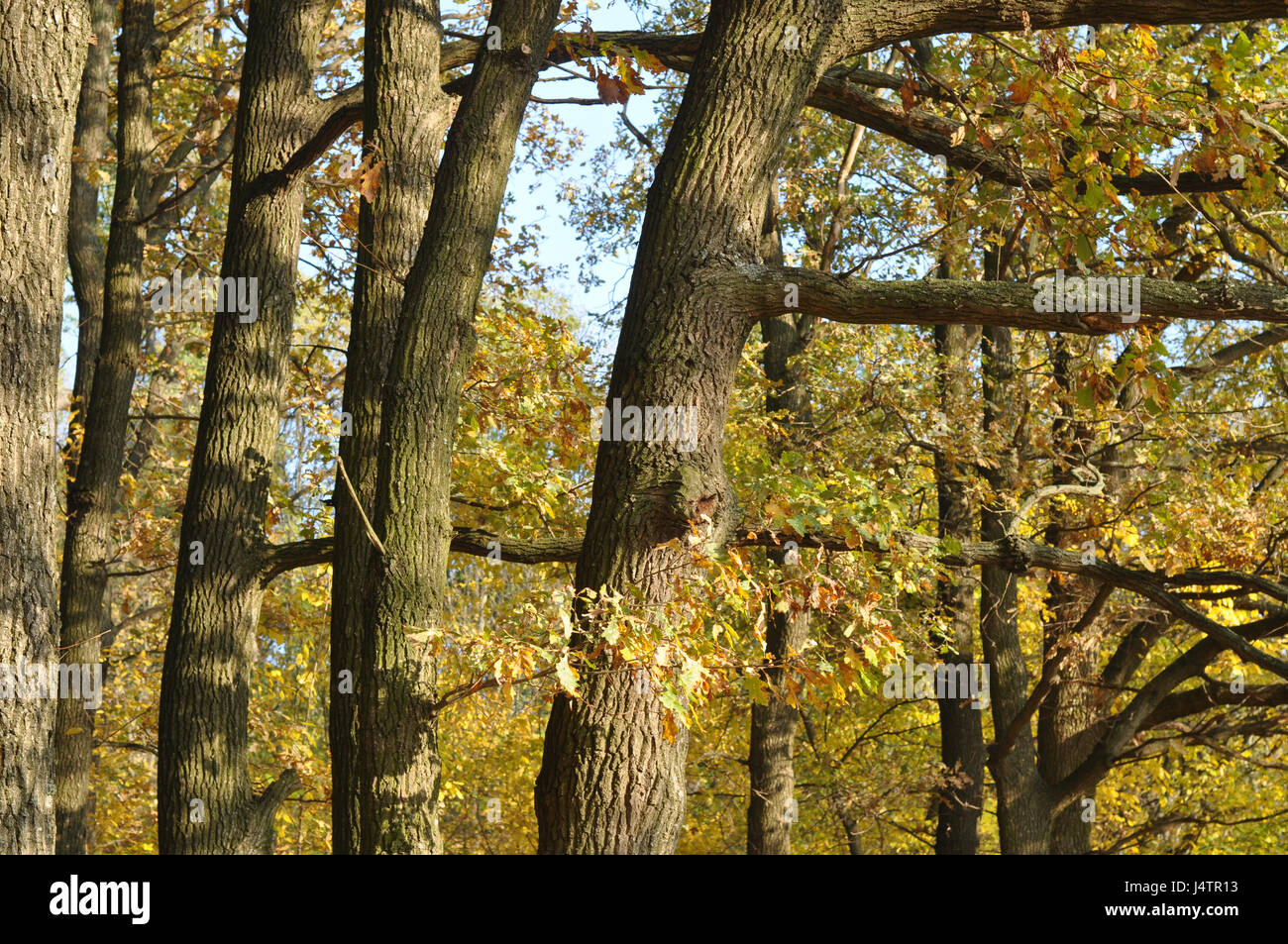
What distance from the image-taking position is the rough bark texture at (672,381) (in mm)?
4156

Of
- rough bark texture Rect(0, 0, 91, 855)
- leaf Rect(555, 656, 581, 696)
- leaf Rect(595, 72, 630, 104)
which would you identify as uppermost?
leaf Rect(595, 72, 630, 104)

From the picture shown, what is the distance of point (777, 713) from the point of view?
11805 millimetres

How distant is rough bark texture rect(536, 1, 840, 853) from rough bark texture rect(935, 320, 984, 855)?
8043 mm

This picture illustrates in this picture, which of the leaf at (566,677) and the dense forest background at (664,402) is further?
the dense forest background at (664,402)

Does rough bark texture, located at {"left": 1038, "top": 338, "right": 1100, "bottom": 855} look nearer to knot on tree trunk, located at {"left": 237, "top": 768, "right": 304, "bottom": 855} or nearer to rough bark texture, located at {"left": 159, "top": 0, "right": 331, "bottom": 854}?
knot on tree trunk, located at {"left": 237, "top": 768, "right": 304, "bottom": 855}

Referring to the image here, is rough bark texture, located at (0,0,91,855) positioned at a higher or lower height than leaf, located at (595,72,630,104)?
lower

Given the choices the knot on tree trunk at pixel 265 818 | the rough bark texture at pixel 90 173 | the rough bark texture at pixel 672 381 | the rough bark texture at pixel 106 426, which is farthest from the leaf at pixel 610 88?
the rough bark texture at pixel 90 173

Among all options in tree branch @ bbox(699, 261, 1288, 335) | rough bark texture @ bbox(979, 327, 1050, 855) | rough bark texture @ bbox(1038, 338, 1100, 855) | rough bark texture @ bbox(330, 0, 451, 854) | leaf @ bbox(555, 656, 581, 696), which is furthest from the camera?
rough bark texture @ bbox(979, 327, 1050, 855)

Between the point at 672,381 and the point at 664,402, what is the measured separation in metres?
0.08

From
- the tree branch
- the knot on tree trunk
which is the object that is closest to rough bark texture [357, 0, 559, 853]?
the tree branch

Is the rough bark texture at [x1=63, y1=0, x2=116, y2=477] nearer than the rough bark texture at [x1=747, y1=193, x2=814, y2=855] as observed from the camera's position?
Yes

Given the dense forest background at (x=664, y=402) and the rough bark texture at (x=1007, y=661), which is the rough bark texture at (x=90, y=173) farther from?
the rough bark texture at (x=1007, y=661)

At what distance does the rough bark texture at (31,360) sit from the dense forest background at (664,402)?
0.02 m

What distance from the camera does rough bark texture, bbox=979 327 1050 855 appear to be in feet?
38.8
